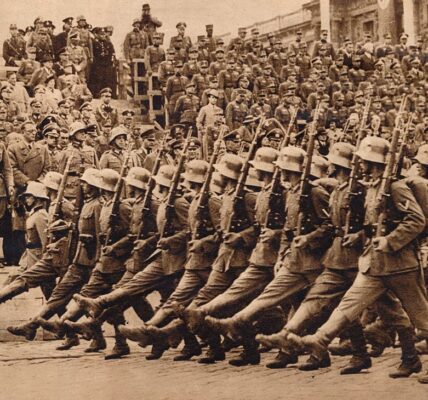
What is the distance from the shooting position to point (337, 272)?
456 inches

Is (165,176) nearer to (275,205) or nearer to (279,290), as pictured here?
(275,205)

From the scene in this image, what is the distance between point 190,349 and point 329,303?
206 cm

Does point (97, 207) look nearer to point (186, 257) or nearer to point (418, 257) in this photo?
point (186, 257)

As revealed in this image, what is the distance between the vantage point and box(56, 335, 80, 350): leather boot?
14430mm

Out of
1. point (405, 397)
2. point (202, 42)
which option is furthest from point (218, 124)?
point (405, 397)

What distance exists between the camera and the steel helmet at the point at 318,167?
491 inches

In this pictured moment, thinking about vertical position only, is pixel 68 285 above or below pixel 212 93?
below

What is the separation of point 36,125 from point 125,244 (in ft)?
18.8

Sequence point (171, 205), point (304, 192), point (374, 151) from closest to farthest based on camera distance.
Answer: point (374, 151) → point (304, 192) → point (171, 205)

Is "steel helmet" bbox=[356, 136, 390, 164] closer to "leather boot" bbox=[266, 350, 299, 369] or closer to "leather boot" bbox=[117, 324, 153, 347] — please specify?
"leather boot" bbox=[266, 350, 299, 369]

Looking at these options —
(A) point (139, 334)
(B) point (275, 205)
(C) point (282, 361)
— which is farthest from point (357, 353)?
(A) point (139, 334)

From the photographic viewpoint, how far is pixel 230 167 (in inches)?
509

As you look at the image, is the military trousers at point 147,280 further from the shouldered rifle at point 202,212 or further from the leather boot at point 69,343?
the leather boot at point 69,343

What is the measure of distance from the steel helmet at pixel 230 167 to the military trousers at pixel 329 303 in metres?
1.66
